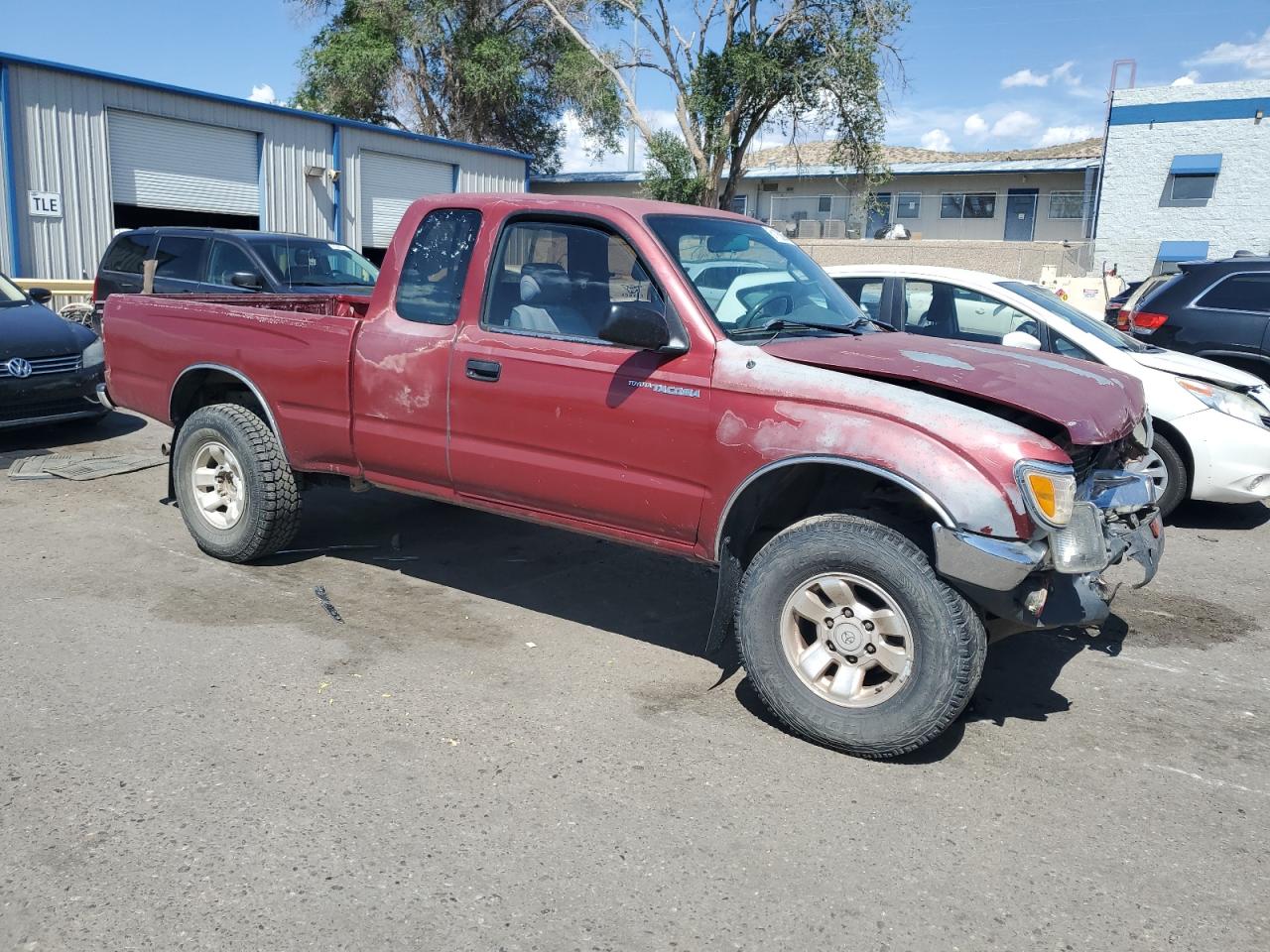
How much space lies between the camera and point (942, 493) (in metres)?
3.62

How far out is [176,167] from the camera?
1944 centimetres

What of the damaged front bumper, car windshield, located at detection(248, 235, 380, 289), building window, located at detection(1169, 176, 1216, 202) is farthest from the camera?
building window, located at detection(1169, 176, 1216, 202)

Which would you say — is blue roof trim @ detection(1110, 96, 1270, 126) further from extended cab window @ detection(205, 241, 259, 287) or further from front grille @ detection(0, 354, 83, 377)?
front grille @ detection(0, 354, 83, 377)

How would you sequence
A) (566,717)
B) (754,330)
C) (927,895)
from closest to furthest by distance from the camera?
(927,895)
(566,717)
(754,330)

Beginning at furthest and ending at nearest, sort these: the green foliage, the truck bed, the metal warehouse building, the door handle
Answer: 1. the green foliage
2. the metal warehouse building
3. the truck bed
4. the door handle

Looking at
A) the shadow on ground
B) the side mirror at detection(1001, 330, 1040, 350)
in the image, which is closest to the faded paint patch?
the shadow on ground

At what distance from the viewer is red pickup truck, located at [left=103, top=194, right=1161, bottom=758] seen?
3686 millimetres

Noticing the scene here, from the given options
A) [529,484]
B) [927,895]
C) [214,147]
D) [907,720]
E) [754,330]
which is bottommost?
[927,895]

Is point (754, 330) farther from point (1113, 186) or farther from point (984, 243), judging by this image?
point (1113, 186)

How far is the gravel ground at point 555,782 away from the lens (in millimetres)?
2916

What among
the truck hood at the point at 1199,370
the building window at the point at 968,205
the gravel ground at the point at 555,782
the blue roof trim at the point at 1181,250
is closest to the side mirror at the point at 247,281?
the gravel ground at the point at 555,782

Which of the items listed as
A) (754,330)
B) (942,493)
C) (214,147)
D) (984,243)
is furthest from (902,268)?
(984,243)

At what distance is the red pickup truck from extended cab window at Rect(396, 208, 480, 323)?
0.01 metres

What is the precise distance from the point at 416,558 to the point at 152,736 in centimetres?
249
